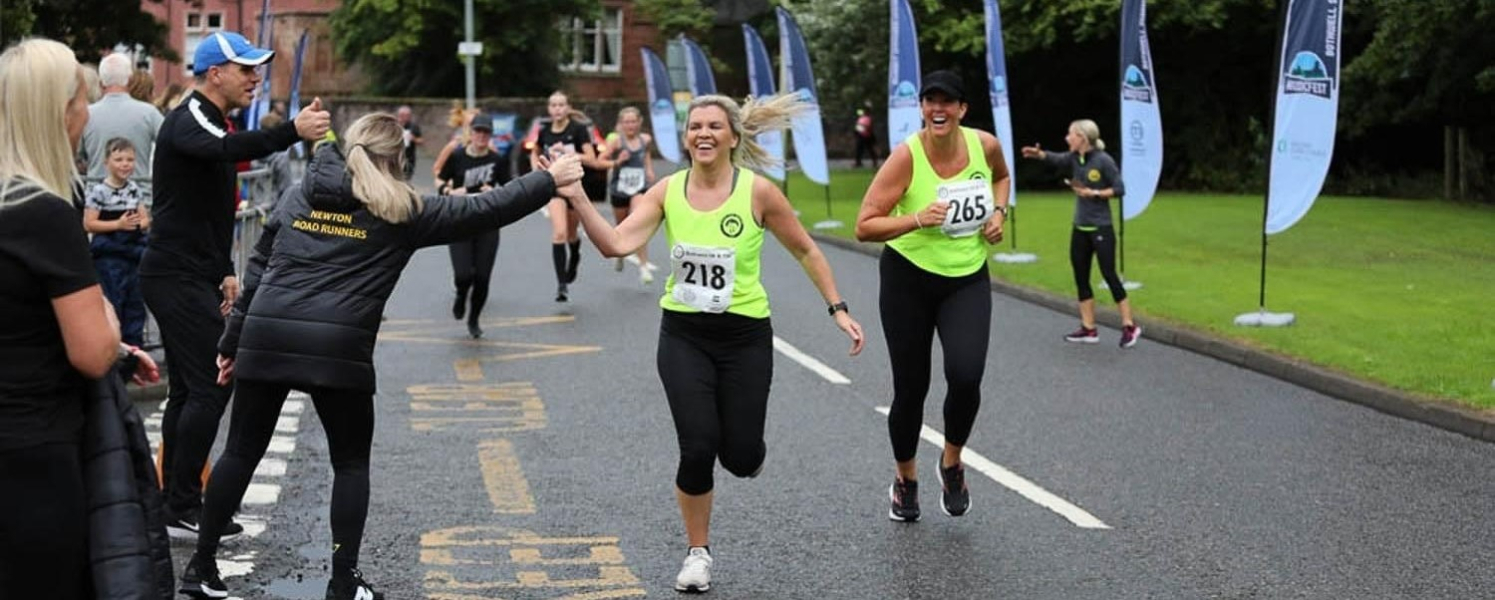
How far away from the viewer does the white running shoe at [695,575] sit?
7.34m

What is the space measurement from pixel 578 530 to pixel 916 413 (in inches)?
56.6

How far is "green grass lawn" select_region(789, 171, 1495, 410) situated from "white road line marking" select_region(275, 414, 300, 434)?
6620 millimetres

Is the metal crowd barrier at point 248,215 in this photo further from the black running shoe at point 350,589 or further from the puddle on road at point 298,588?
the black running shoe at point 350,589

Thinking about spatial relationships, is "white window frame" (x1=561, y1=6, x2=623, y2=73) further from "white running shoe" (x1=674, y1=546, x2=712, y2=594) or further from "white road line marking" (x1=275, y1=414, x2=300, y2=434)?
"white running shoe" (x1=674, y1=546, x2=712, y2=594)

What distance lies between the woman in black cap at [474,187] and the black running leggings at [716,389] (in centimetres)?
838

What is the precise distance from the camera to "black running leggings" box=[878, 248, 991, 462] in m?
8.45

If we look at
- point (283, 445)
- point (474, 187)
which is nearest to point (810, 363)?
point (474, 187)

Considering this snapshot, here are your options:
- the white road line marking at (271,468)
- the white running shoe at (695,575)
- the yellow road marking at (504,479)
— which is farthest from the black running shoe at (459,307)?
the white running shoe at (695,575)

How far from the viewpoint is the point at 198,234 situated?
307 inches

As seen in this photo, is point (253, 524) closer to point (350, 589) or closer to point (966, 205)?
Result: point (350, 589)

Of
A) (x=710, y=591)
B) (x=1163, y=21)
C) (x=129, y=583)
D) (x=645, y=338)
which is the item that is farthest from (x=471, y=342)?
(x=1163, y=21)

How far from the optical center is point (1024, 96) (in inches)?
1748

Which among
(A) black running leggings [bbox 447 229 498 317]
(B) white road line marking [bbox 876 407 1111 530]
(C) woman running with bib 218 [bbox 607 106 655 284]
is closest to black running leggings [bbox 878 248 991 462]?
(B) white road line marking [bbox 876 407 1111 530]

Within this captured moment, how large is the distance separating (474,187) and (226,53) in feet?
28.2
